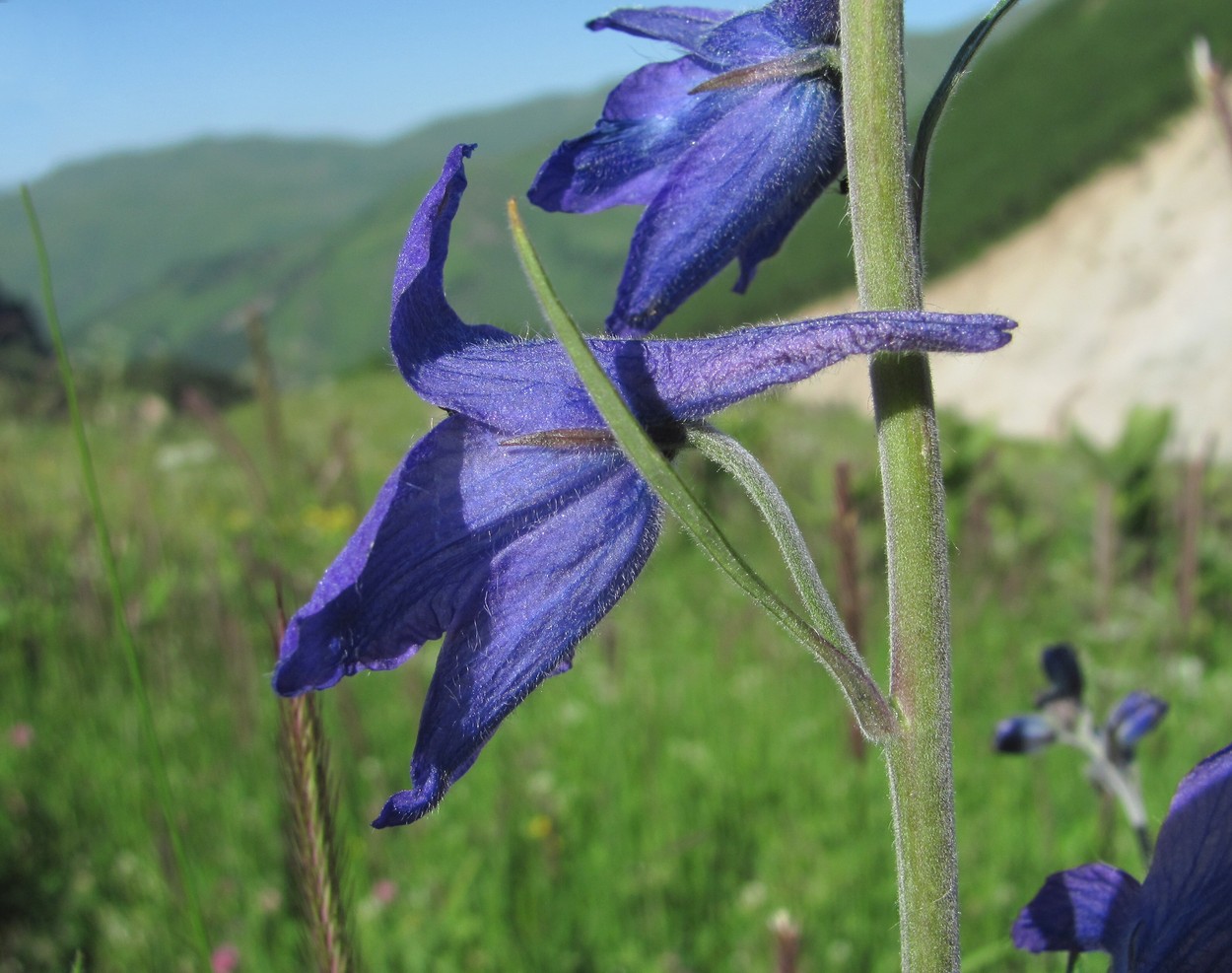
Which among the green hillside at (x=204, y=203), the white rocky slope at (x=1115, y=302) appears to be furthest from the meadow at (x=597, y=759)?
the green hillside at (x=204, y=203)

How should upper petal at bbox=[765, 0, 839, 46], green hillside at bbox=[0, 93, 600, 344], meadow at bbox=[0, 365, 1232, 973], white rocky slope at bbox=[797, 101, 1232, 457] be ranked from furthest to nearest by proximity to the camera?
green hillside at bbox=[0, 93, 600, 344] < white rocky slope at bbox=[797, 101, 1232, 457] < meadow at bbox=[0, 365, 1232, 973] < upper petal at bbox=[765, 0, 839, 46]

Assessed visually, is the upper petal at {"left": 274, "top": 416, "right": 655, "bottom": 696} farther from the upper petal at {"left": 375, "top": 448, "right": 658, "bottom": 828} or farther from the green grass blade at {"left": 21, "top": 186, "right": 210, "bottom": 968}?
the green grass blade at {"left": 21, "top": 186, "right": 210, "bottom": 968}

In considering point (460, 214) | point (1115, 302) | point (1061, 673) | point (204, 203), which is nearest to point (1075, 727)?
point (1061, 673)

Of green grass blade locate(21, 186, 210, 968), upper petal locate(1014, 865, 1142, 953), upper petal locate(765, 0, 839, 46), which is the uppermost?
upper petal locate(765, 0, 839, 46)

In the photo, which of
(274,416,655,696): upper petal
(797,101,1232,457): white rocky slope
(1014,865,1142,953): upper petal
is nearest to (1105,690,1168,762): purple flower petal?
(1014,865,1142,953): upper petal

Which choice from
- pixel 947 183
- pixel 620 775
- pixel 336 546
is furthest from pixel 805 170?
pixel 947 183

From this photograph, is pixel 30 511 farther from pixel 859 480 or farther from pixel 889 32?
pixel 889 32

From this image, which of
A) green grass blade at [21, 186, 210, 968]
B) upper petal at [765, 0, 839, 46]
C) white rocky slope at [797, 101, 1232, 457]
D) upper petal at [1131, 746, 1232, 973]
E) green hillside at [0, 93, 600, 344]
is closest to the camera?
upper petal at [1131, 746, 1232, 973]

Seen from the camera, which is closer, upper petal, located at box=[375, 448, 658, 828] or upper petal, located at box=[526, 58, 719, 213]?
upper petal, located at box=[375, 448, 658, 828]

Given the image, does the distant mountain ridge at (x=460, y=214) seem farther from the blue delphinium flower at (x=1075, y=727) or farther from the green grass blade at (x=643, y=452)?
the blue delphinium flower at (x=1075, y=727)
